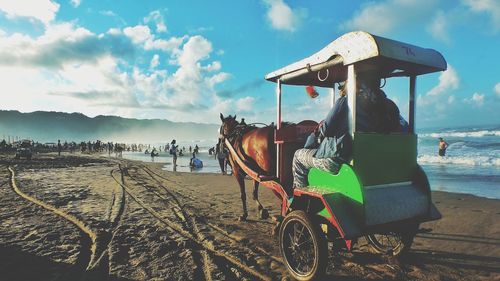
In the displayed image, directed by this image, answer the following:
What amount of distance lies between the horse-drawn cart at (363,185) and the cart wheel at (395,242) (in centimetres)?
2

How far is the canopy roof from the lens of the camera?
342cm

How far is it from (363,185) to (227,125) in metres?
5.06

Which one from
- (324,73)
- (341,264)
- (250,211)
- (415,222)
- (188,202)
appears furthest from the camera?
(188,202)

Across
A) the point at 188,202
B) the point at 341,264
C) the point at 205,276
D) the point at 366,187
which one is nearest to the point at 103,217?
the point at 188,202

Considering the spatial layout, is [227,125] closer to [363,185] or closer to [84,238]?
[84,238]

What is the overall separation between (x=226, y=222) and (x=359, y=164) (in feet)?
14.5

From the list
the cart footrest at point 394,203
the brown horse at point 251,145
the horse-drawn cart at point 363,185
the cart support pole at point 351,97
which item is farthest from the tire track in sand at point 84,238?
the cart support pole at point 351,97

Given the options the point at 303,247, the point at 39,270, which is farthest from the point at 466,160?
the point at 39,270

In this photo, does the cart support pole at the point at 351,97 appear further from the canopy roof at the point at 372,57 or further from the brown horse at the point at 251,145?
the brown horse at the point at 251,145

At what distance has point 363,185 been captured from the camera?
379 centimetres

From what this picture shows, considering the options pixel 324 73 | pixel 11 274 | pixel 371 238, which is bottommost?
pixel 11 274

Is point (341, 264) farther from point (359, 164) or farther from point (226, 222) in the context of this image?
point (226, 222)

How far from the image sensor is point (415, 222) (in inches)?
162

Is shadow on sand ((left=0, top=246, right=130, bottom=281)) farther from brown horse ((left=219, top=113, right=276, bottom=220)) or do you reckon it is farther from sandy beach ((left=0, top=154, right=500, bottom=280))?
brown horse ((left=219, top=113, right=276, bottom=220))
